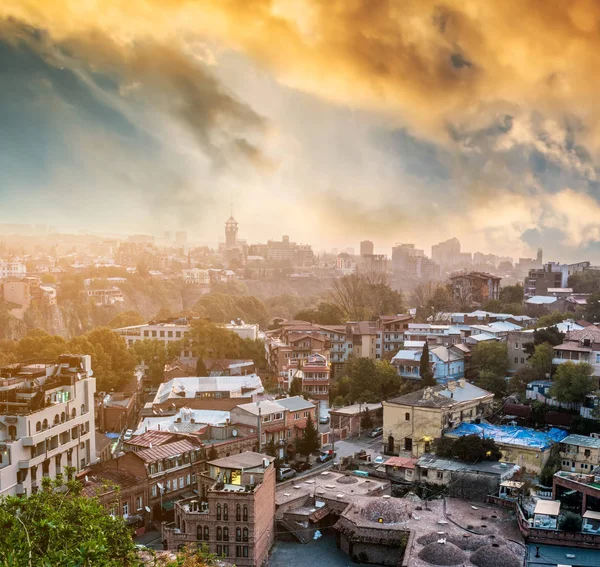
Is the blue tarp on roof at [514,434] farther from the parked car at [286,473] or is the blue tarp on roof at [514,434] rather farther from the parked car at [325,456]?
the parked car at [286,473]

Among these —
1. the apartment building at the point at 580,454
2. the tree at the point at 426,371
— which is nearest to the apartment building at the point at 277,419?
the tree at the point at 426,371

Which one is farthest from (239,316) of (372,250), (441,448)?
(372,250)

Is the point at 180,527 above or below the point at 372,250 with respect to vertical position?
below

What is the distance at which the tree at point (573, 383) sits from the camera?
55.5 feet

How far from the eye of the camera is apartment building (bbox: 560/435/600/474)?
14.8 m

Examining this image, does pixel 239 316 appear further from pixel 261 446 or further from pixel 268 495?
pixel 268 495

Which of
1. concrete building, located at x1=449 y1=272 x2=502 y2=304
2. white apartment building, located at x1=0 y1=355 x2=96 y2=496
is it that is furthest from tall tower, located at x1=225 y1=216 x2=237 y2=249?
white apartment building, located at x1=0 y1=355 x2=96 y2=496

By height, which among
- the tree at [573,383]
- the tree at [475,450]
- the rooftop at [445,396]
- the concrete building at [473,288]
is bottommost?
the tree at [475,450]

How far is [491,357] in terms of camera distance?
20.9 m

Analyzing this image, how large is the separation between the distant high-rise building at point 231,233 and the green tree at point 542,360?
144 feet

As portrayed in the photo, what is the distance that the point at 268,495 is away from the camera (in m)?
13.0

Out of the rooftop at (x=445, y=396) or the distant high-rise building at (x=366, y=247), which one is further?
the distant high-rise building at (x=366, y=247)

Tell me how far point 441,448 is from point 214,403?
6736 mm

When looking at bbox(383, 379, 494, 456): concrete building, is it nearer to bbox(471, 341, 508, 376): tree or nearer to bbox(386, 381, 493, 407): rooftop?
bbox(386, 381, 493, 407): rooftop
